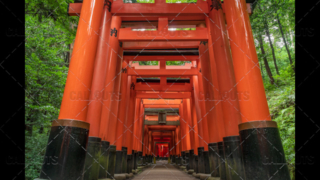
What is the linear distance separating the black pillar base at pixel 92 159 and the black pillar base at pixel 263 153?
9.47 ft

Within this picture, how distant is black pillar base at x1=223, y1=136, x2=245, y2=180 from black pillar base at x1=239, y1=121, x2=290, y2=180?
1170 mm

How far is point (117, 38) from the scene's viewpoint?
5.92 metres

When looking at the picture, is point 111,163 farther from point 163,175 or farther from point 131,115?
point 131,115

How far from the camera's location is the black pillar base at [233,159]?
12.6 ft

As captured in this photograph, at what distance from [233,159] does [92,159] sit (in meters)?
2.93

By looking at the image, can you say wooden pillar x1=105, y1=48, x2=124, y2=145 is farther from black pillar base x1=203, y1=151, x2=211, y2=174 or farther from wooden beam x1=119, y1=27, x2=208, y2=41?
black pillar base x1=203, y1=151, x2=211, y2=174

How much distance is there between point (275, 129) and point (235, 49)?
1.54 metres

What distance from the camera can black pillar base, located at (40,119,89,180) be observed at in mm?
2559

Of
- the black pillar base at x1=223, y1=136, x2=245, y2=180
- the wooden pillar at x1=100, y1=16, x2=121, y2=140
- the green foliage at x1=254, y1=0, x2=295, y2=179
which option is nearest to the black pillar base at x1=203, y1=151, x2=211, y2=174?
the green foliage at x1=254, y1=0, x2=295, y2=179

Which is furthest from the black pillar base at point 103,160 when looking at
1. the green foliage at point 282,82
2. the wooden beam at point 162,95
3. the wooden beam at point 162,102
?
the wooden beam at point 162,102

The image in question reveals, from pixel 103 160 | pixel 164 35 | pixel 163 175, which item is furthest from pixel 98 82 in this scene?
pixel 163 175
